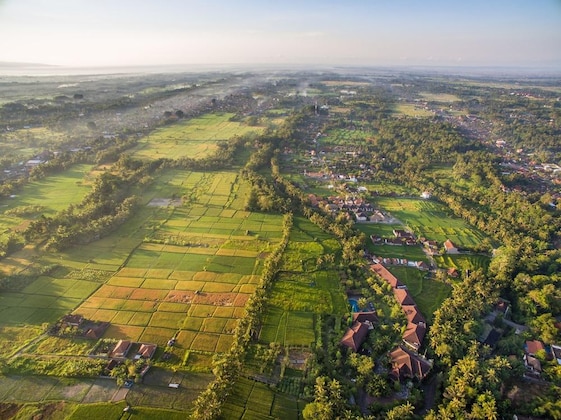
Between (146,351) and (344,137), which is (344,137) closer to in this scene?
(344,137)

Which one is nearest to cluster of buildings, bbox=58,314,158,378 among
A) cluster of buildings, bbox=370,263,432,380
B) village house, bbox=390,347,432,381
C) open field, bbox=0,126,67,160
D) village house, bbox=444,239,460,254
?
village house, bbox=390,347,432,381

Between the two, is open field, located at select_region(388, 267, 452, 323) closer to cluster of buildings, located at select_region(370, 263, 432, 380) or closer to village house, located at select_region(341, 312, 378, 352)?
cluster of buildings, located at select_region(370, 263, 432, 380)

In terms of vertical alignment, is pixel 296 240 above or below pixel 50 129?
below

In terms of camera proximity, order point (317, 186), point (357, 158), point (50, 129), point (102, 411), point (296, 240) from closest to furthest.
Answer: point (102, 411) → point (296, 240) → point (317, 186) → point (357, 158) → point (50, 129)

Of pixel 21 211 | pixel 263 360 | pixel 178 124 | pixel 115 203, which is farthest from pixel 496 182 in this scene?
pixel 178 124

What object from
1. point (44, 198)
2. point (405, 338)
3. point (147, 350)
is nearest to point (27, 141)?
point (44, 198)

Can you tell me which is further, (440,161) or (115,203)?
(440,161)

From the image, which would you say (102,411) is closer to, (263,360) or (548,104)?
(263,360)

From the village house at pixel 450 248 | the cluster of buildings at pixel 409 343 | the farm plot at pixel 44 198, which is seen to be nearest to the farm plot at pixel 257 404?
the cluster of buildings at pixel 409 343
